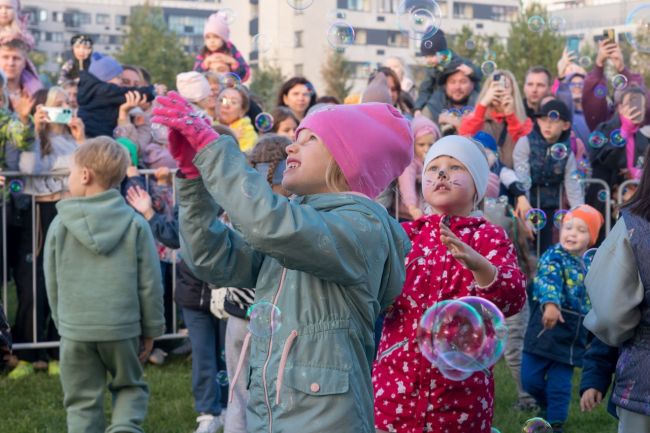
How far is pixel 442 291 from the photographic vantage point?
3.99 m

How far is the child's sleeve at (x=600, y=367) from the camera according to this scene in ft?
13.9

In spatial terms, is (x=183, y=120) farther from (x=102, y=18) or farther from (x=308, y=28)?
(x=102, y=18)

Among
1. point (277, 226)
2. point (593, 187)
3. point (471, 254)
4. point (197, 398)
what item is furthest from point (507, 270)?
point (593, 187)

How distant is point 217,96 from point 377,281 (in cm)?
547

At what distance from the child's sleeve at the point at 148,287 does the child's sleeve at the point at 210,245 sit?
2.42 meters

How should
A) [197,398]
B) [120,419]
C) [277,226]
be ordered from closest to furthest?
[277,226] → [120,419] → [197,398]

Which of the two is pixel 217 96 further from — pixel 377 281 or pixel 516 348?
pixel 377 281

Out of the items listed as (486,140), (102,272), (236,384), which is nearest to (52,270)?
(102,272)

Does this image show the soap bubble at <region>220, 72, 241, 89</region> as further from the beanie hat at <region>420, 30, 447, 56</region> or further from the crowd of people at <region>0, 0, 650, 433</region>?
the beanie hat at <region>420, 30, 447, 56</region>

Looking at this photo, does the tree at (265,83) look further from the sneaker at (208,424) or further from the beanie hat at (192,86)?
the sneaker at (208,424)

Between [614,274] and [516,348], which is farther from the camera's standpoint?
[516,348]

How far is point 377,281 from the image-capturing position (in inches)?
127

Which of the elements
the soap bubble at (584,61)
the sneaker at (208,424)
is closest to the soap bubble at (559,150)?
the soap bubble at (584,61)

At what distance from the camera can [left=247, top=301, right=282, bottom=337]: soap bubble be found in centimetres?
312
